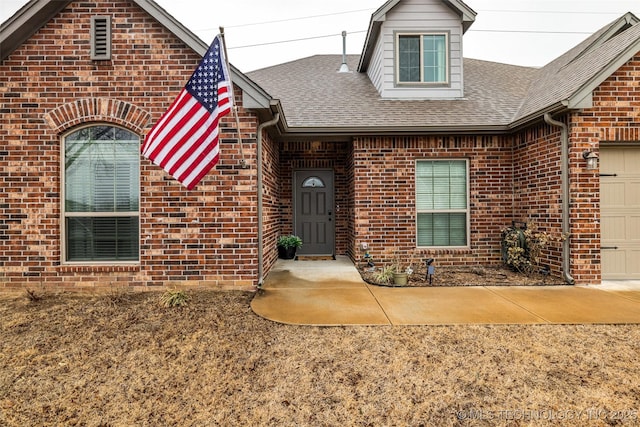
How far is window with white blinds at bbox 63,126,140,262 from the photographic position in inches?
207

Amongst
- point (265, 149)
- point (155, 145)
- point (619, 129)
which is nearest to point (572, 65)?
point (619, 129)

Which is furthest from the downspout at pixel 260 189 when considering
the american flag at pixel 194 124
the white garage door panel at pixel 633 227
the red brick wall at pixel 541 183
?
the white garage door panel at pixel 633 227

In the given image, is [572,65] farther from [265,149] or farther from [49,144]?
[49,144]

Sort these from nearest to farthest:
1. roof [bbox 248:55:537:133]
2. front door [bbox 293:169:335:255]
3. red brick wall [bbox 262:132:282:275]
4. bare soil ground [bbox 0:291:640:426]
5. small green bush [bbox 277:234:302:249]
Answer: bare soil ground [bbox 0:291:640:426]
red brick wall [bbox 262:132:282:275]
roof [bbox 248:55:537:133]
small green bush [bbox 277:234:302:249]
front door [bbox 293:169:335:255]

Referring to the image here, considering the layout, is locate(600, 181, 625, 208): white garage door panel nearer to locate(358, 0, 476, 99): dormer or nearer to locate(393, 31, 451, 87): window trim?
locate(358, 0, 476, 99): dormer

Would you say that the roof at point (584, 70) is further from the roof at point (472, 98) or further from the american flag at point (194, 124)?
the american flag at point (194, 124)

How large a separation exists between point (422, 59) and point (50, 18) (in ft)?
24.7

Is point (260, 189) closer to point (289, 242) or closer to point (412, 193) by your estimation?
point (289, 242)

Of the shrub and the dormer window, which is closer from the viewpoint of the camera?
the shrub

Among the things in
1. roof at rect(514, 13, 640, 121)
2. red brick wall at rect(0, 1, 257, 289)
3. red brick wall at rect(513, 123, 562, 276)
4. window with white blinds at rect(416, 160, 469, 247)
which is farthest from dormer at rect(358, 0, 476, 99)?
red brick wall at rect(0, 1, 257, 289)

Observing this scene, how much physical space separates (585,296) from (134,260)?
708cm

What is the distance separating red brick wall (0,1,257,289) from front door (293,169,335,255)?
325cm

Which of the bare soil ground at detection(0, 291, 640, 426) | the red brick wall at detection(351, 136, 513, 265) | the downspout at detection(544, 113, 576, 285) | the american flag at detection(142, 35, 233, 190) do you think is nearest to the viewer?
the bare soil ground at detection(0, 291, 640, 426)

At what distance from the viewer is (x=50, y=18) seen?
515 centimetres
